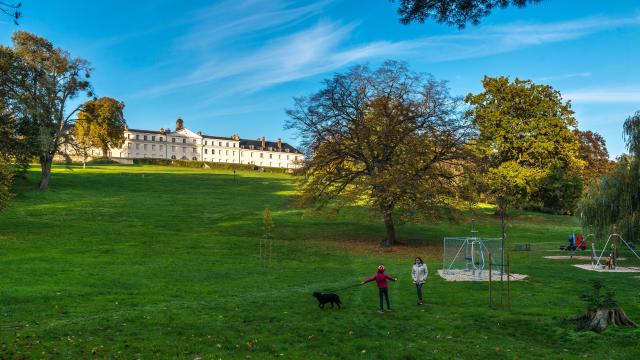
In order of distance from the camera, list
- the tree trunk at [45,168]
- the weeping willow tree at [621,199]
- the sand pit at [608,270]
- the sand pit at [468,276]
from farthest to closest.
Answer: the tree trunk at [45,168] < the weeping willow tree at [621,199] < the sand pit at [608,270] < the sand pit at [468,276]

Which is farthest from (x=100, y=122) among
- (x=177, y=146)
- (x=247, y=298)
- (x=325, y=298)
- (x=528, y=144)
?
(x=177, y=146)

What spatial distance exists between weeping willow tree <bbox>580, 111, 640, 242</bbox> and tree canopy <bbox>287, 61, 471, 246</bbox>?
10.0 meters

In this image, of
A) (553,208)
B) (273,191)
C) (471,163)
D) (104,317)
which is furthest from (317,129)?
(553,208)

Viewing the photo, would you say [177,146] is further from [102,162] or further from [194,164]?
[102,162]

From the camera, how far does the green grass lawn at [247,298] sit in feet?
48.7

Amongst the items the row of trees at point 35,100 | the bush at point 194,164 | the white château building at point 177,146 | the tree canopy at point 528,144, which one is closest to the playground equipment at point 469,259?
the tree canopy at point 528,144

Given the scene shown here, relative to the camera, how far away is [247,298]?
21.8m

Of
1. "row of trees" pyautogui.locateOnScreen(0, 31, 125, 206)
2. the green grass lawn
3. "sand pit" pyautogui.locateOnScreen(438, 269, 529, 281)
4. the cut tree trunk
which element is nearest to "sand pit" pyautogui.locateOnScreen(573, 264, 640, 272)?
the green grass lawn

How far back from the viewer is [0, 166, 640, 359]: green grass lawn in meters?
14.9

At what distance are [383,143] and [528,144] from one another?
30.7m

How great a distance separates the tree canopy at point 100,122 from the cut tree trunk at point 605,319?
67.7 meters

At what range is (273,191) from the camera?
81875 mm

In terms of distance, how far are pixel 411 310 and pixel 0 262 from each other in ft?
76.4

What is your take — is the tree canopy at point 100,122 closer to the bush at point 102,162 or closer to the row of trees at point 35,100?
the row of trees at point 35,100
